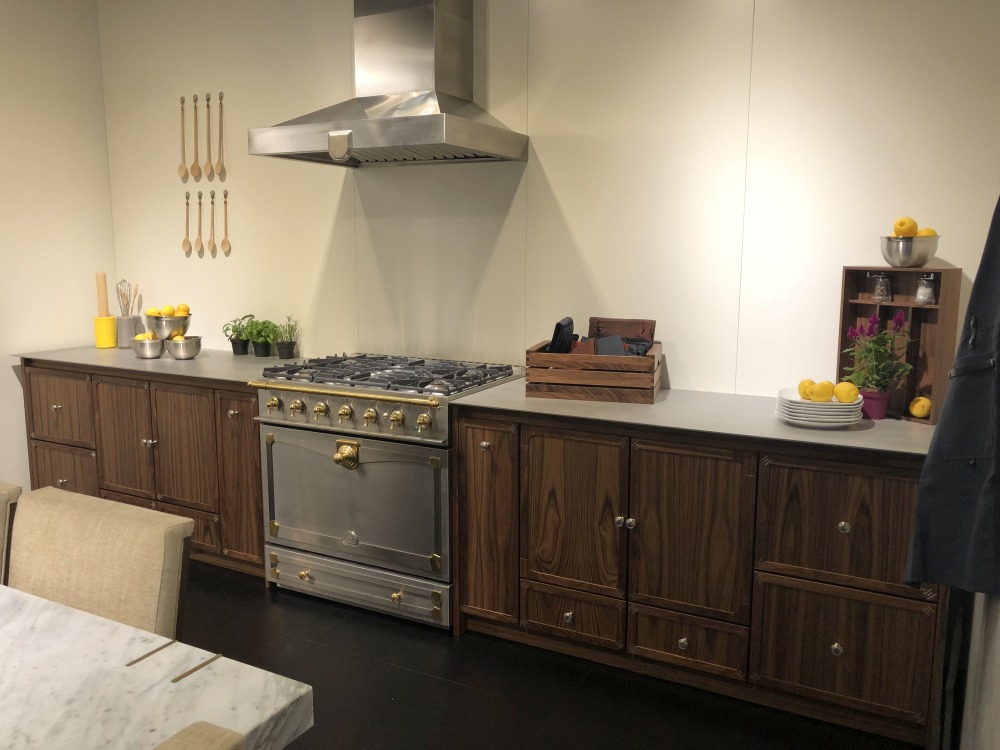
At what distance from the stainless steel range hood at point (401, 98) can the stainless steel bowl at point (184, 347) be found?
1059mm

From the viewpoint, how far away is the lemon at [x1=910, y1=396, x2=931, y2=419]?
8.14 ft

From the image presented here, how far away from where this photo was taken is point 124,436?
363 cm

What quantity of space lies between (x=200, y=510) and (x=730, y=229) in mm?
2385

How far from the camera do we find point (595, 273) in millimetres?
3146

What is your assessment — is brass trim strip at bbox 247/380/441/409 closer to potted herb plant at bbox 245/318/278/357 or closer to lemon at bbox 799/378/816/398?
potted herb plant at bbox 245/318/278/357

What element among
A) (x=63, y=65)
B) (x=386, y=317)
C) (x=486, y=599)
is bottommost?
(x=486, y=599)

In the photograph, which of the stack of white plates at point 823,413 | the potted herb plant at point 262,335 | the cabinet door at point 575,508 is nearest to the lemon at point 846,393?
the stack of white plates at point 823,413

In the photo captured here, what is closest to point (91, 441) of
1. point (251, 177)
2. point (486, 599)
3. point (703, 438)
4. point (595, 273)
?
point (251, 177)

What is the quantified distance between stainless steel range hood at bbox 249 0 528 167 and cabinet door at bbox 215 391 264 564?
100 centimetres

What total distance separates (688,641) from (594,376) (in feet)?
2.89

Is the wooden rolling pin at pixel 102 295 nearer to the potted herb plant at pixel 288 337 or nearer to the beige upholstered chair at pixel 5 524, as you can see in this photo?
the potted herb plant at pixel 288 337

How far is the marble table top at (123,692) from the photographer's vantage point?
1.07m

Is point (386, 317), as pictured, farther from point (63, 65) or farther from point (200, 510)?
point (63, 65)

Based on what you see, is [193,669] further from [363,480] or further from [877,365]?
[877,365]
